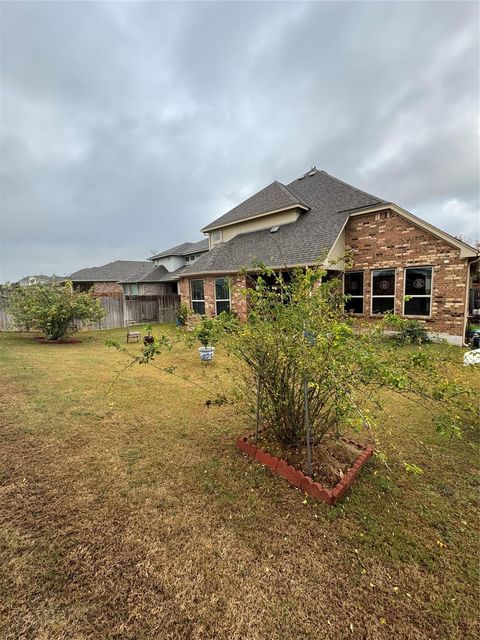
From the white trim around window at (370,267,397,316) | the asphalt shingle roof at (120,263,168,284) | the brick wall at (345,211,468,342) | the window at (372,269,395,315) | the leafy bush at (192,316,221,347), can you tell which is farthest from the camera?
the asphalt shingle roof at (120,263,168,284)

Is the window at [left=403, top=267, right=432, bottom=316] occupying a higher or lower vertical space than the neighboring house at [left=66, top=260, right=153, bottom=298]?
lower

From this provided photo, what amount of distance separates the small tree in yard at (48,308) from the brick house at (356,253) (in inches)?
198

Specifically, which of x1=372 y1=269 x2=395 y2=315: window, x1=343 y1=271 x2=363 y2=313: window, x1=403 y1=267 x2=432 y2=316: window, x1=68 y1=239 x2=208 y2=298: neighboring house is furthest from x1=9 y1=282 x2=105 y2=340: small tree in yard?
x1=403 y1=267 x2=432 y2=316: window

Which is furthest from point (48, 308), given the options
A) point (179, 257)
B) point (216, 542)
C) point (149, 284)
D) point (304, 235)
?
point (179, 257)

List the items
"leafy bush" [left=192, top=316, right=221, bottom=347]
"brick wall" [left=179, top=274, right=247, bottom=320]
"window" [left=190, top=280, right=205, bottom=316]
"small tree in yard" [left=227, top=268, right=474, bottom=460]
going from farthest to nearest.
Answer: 1. "window" [left=190, top=280, right=205, bottom=316]
2. "brick wall" [left=179, top=274, right=247, bottom=320]
3. "leafy bush" [left=192, top=316, right=221, bottom=347]
4. "small tree in yard" [left=227, top=268, right=474, bottom=460]

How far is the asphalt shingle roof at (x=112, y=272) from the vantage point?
26766mm

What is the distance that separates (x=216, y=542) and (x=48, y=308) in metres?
11.2

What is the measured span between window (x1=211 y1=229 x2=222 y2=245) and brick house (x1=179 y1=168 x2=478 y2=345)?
52.3 inches

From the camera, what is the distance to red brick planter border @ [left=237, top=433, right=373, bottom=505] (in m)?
2.62

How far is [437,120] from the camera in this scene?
34.0 ft

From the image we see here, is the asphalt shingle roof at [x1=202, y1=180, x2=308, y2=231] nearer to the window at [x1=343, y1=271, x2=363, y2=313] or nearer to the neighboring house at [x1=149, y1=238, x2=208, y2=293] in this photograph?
the window at [x1=343, y1=271, x2=363, y2=313]

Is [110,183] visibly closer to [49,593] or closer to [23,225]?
[23,225]

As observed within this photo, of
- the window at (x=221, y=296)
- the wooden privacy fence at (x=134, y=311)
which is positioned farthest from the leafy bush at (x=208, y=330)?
the wooden privacy fence at (x=134, y=311)

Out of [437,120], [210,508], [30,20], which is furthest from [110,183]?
[210,508]
